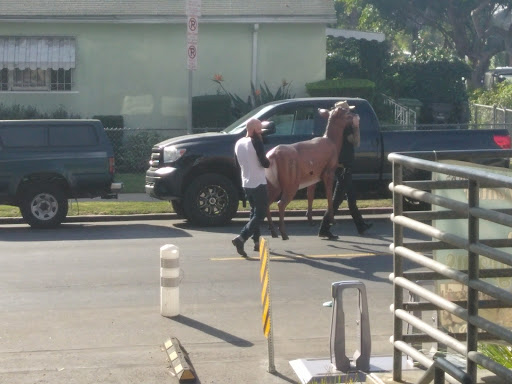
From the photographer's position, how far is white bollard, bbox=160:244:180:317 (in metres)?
9.54

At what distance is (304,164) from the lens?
14.3m

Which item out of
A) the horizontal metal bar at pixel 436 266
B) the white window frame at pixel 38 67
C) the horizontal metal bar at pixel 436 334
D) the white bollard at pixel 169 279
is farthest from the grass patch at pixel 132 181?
the horizontal metal bar at pixel 436 266

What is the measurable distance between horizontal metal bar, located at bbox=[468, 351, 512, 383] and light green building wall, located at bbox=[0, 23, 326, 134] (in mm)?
21911

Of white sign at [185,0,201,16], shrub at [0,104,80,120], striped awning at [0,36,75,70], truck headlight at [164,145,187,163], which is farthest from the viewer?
striped awning at [0,36,75,70]

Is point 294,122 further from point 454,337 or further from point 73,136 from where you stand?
point 454,337

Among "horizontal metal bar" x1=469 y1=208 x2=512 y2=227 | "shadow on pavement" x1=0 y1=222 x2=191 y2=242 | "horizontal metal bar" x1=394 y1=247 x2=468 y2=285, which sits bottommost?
"shadow on pavement" x1=0 y1=222 x2=191 y2=242

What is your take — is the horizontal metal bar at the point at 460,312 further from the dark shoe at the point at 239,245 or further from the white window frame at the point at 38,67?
the white window frame at the point at 38,67

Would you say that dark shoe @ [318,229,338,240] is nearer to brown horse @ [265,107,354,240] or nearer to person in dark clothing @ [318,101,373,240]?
person in dark clothing @ [318,101,373,240]

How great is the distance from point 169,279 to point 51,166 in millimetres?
7496

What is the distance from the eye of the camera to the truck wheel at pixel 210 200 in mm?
16297

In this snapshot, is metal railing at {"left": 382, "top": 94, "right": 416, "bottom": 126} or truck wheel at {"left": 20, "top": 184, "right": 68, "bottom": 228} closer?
truck wheel at {"left": 20, "top": 184, "right": 68, "bottom": 228}

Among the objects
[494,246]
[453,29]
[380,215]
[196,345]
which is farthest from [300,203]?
[453,29]

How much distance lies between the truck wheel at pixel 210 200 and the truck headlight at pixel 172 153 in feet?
1.66

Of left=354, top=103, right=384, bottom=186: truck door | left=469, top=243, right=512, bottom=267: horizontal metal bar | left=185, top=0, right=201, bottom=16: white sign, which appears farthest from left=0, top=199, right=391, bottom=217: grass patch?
left=469, top=243, right=512, bottom=267: horizontal metal bar
